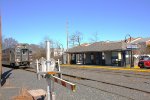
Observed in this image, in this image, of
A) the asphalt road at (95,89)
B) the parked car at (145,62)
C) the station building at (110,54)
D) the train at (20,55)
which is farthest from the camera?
the station building at (110,54)

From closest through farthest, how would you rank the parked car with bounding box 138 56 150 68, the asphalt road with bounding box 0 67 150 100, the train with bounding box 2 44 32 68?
the asphalt road with bounding box 0 67 150 100 → the parked car with bounding box 138 56 150 68 → the train with bounding box 2 44 32 68

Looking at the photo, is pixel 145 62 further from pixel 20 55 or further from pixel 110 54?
pixel 20 55

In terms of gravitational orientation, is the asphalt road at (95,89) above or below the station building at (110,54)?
below

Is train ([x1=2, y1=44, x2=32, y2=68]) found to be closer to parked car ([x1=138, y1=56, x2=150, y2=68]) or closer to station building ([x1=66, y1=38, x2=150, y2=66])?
station building ([x1=66, y1=38, x2=150, y2=66])

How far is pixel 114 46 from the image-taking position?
158 feet

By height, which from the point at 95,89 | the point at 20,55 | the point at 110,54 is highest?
the point at 110,54

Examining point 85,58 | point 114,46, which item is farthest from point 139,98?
point 85,58

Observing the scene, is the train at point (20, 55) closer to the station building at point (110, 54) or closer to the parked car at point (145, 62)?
the station building at point (110, 54)

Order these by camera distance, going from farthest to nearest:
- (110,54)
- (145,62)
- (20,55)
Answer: (110,54)
(20,55)
(145,62)

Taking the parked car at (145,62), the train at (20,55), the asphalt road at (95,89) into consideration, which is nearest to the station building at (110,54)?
the parked car at (145,62)

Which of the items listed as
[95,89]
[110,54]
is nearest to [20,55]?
[110,54]

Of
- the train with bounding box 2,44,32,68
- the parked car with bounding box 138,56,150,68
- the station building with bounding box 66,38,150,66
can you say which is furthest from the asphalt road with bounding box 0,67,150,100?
the station building with bounding box 66,38,150,66

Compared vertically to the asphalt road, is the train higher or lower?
higher

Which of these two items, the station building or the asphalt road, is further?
the station building
